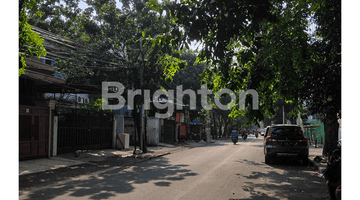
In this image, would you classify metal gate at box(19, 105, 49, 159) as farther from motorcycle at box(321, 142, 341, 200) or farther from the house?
motorcycle at box(321, 142, 341, 200)

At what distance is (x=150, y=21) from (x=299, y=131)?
37.3 feet

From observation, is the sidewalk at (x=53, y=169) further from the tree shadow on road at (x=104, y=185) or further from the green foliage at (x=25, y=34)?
the green foliage at (x=25, y=34)

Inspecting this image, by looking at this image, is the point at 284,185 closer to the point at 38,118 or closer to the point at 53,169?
the point at 53,169

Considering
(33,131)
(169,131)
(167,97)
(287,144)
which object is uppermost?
(167,97)

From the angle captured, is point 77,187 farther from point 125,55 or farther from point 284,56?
point 125,55

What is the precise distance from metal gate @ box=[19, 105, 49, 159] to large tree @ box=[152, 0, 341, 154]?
870cm

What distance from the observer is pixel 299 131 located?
47.3 feet

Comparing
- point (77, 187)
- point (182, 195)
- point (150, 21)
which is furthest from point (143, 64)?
point (182, 195)

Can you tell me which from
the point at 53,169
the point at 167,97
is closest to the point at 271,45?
the point at 53,169

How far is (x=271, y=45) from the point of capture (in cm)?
883

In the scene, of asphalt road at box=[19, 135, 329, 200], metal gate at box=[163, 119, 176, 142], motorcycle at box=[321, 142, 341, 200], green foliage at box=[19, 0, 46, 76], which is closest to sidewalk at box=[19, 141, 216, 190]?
asphalt road at box=[19, 135, 329, 200]

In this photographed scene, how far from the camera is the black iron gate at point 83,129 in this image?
16953mm

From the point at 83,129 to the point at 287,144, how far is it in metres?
11.4

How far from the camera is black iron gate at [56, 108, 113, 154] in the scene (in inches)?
667
